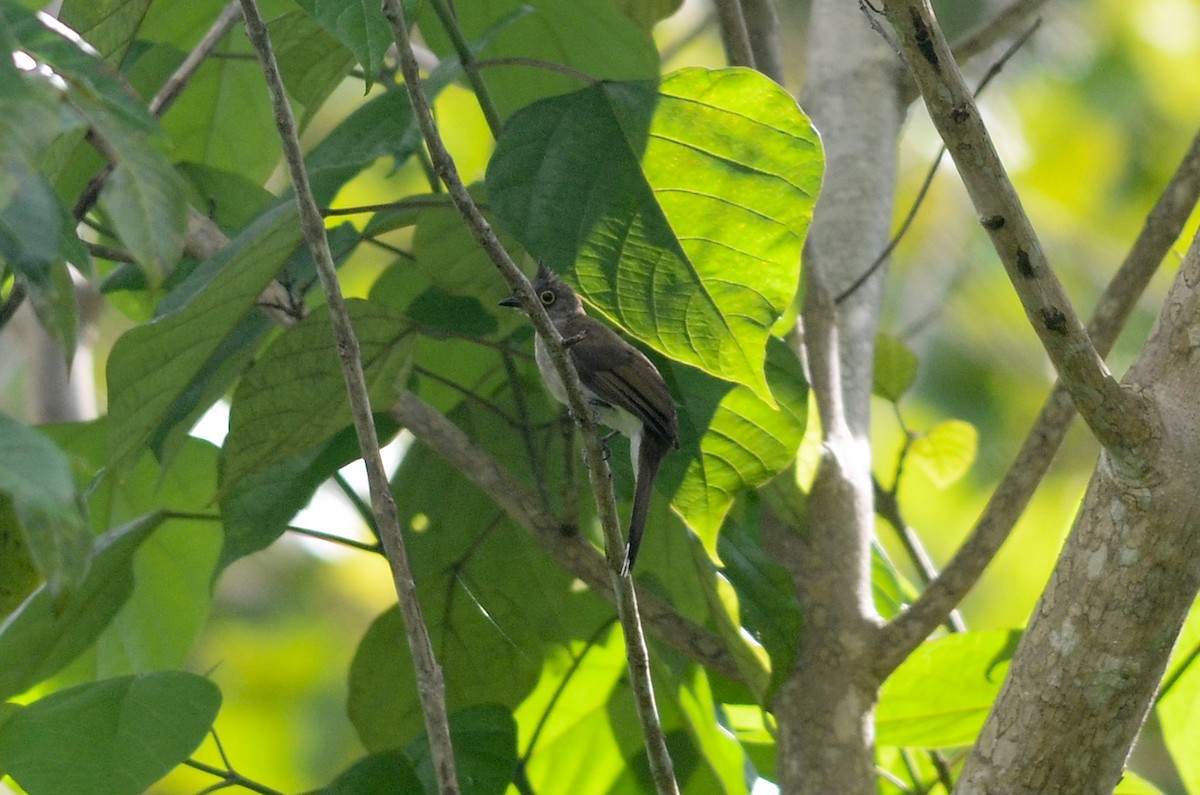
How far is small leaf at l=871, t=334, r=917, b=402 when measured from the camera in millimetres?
3008

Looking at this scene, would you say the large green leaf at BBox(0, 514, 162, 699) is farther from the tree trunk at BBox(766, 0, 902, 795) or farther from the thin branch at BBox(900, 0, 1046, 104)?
the thin branch at BBox(900, 0, 1046, 104)

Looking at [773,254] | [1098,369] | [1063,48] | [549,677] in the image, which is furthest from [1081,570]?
[1063,48]

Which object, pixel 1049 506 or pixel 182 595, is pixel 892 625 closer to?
pixel 182 595

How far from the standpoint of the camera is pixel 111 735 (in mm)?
1851

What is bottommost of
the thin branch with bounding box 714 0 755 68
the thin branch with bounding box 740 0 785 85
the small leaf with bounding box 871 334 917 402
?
the small leaf with bounding box 871 334 917 402

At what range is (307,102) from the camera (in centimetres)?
224

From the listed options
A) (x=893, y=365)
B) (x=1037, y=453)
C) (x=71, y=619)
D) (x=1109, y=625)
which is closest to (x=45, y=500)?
(x=1109, y=625)

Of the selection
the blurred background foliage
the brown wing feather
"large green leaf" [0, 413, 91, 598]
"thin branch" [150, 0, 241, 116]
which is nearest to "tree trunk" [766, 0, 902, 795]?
the brown wing feather

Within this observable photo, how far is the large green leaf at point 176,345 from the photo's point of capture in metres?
1.91

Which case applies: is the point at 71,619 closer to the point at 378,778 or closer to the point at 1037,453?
the point at 378,778

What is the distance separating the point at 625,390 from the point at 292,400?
3.44ft

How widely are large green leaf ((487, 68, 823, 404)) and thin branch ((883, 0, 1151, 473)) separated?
0.84 ft

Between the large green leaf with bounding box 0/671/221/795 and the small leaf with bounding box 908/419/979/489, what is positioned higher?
the small leaf with bounding box 908/419/979/489

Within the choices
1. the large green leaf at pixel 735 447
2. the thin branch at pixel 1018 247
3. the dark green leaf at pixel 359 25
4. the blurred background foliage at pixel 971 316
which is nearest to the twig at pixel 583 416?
the dark green leaf at pixel 359 25
